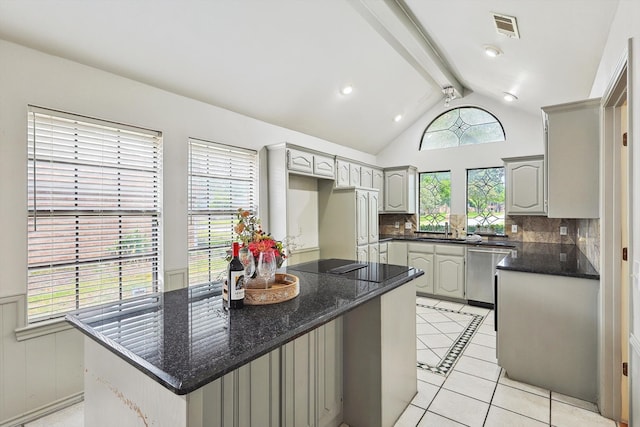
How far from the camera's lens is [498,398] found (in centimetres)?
233

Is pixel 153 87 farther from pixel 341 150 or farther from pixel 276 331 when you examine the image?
pixel 341 150

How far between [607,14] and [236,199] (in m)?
3.45

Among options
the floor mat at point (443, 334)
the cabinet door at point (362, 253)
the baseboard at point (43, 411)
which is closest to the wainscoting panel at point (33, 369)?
the baseboard at point (43, 411)

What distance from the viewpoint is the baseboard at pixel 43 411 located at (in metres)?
2.11

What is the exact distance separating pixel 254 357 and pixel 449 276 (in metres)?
4.31

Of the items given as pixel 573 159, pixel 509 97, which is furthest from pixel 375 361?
pixel 509 97

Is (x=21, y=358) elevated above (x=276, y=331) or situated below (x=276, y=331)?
below

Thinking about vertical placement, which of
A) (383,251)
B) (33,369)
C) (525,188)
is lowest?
(33,369)

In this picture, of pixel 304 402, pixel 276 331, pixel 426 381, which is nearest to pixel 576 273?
pixel 426 381

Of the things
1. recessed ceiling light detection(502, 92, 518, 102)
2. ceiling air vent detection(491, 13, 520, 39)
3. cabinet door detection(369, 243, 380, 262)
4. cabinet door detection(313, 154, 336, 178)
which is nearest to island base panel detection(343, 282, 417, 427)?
ceiling air vent detection(491, 13, 520, 39)

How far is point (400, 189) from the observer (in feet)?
18.4

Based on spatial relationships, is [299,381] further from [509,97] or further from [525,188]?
[509,97]

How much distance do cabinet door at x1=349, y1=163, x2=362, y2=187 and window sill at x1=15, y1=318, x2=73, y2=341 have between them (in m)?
3.82

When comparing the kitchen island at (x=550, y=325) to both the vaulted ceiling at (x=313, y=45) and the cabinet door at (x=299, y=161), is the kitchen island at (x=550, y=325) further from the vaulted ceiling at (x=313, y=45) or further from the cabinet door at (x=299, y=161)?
the cabinet door at (x=299, y=161)
